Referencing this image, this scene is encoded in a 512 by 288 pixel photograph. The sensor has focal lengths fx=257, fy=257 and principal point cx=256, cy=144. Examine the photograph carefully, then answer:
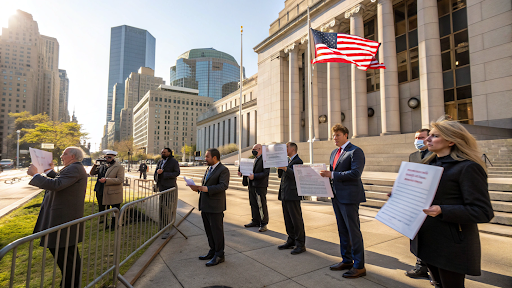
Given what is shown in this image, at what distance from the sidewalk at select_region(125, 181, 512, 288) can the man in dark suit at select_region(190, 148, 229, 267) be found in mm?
277

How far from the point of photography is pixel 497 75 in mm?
16000

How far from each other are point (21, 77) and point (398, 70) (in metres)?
140

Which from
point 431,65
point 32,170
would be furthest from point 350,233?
point 431,65

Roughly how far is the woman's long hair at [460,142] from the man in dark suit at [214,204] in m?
3.58

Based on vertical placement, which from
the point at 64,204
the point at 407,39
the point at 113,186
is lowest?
the point at 113,186

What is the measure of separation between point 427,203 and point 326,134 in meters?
26.1

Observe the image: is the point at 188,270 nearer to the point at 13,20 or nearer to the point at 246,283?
the point at 246,283

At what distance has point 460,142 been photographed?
2.40m

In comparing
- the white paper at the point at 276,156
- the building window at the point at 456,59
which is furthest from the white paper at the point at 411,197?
the building window at the point at 456,59

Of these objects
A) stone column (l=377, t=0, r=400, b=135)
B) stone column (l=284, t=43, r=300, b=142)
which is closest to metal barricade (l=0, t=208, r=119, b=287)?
stone column (l=377, t=0, r=400, b=135)

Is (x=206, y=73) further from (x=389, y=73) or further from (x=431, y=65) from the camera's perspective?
(x=431, y=65)

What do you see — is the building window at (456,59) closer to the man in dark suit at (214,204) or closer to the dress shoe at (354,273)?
the dress shoe at (354,273)

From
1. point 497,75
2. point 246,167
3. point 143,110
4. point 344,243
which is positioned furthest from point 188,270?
point 143,110

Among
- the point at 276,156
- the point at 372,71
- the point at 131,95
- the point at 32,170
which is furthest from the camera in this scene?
the point at 131,95
